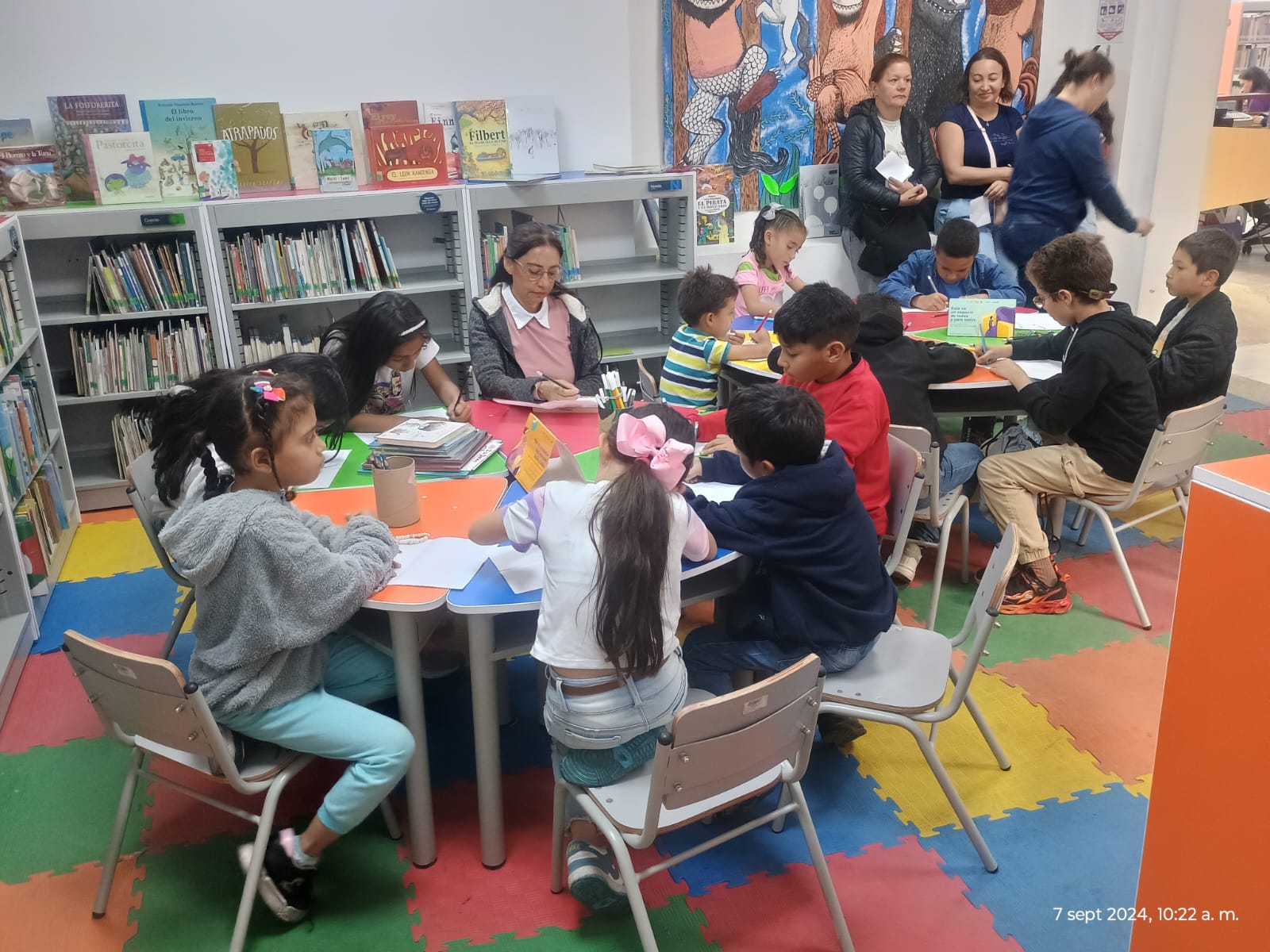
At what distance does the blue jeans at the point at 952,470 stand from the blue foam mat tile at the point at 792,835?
1.09 meters

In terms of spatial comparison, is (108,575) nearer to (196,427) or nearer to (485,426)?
(485,426)

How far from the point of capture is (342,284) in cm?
437

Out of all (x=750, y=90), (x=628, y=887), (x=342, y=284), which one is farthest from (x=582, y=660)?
(x=750, y=90)

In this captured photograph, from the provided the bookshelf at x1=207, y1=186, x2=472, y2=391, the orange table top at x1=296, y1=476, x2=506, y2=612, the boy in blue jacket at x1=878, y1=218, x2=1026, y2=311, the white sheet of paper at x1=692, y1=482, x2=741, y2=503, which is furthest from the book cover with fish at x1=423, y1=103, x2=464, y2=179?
the white sheet of paper at x1=692, y1=482, x2=741, y2=503

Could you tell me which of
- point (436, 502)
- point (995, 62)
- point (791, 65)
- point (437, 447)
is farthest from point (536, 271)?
point (995, 62)

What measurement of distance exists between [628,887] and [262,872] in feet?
2.59

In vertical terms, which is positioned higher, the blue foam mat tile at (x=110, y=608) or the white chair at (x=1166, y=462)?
the white chair at (x=1166, y=462)

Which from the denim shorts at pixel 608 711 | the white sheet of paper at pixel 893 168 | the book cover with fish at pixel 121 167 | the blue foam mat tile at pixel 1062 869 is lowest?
the blue foam mat tile at pixel 1062 869

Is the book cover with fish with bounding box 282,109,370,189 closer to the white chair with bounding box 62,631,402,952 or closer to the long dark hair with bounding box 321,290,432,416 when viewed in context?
the long dark hair with bounding box 321,290,432,416

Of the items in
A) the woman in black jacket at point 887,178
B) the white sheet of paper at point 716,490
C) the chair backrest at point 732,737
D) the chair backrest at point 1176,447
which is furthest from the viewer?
the woman in black jacket at point 887,178

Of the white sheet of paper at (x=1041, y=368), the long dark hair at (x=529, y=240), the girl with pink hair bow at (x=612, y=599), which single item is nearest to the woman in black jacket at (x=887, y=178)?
the white sheet of paper at (x=1041, y=368)

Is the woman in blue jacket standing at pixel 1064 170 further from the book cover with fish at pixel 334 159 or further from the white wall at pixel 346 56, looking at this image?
the book cover with fish at pixel 334 159

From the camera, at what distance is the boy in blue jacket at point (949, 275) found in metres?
4.11

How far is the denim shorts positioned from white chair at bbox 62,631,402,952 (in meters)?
0.54
